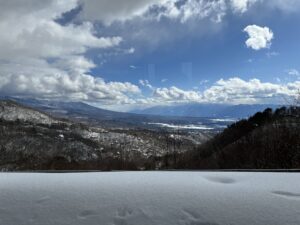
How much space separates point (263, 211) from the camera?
9.93 ft

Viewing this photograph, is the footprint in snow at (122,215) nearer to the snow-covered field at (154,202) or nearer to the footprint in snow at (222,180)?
the snow-covered field at (154,202)

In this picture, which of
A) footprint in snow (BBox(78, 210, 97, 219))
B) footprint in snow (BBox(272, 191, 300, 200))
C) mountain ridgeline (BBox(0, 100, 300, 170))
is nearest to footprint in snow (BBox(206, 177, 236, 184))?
footprint in snow (BBox(272, 191, 300, 200))

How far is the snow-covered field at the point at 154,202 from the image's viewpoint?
304 cm

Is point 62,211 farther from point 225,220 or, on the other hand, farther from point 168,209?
point 225,220

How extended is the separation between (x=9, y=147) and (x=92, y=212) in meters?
119

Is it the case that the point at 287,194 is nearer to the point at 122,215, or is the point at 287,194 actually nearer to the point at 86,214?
the point at 122,215

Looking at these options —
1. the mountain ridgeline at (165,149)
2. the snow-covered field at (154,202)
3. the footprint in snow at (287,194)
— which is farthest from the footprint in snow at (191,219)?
the mountain ridgeline at (165,149)

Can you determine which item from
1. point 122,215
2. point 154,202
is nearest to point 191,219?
point 154,202

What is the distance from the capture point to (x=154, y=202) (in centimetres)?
331

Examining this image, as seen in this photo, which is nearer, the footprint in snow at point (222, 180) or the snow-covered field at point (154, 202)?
the snow-covered field at point (154, 202)

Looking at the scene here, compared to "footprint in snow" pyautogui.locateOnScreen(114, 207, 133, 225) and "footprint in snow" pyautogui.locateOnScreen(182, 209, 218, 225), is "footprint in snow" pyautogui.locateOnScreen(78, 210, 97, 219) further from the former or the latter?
"footprint in snow" pyautogui.locateOnScreen(182, 209, 218, 225)

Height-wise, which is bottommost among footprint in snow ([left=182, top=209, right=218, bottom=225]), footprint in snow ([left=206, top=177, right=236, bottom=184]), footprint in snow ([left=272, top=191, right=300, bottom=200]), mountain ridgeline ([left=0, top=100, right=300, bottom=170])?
mountain ridgeline ([left=0, top=100, right=300, bottom=170])

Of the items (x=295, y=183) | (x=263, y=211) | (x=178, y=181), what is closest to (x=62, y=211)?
(x=178, y=181)

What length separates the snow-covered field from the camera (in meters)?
3.04
